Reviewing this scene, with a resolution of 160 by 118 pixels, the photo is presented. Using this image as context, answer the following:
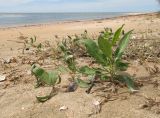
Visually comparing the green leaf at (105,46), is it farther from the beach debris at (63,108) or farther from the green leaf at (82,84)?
the beach debris at (63,108)

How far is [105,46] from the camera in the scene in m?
2.30

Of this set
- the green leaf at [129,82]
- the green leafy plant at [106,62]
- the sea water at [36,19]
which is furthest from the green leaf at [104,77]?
the sea water at [36,19]

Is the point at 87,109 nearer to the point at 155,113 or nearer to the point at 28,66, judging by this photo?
the point at 155,113

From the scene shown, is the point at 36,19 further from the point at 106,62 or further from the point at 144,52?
the point at 106,62

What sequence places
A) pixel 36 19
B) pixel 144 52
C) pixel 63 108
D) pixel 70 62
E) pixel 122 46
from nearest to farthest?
pixel 63 108 → pixel 122 46 → pixel 70 62 → pixel 144 52 → pixel 36 19

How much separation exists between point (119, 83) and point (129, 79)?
4.2 inches

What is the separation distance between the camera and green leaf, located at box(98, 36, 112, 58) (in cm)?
228

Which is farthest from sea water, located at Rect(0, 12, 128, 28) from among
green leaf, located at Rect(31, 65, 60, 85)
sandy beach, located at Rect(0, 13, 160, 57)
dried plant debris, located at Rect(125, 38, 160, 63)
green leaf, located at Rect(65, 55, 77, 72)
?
green leaf, located at Rect(31, 65, 60, 85)

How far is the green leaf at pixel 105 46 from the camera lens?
2.28 m

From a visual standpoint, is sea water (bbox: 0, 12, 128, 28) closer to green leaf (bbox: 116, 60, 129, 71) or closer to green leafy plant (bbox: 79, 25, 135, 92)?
green leafy plant (bbox: 79, 25, 135, 92)

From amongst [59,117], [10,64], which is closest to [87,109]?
[59,117]

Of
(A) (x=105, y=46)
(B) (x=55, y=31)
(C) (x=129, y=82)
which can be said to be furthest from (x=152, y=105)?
(B) (x=55, y=31)

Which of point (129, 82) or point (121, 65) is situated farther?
point (121, 65)

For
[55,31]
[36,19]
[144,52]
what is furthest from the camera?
[36,19]
